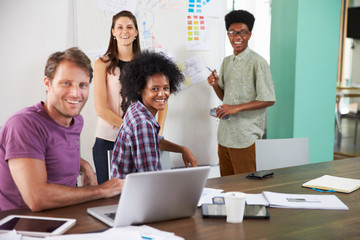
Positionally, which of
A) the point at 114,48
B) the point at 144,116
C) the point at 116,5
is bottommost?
the point at 144,116

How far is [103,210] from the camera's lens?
5.11 ft

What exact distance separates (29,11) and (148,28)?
0.95 m

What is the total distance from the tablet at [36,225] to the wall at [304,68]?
2888mm

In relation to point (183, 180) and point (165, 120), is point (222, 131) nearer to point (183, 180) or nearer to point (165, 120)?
point (165, 120)

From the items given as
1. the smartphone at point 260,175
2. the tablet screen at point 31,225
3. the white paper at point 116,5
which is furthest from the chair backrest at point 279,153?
the white paper at point 116,5

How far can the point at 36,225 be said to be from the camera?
4.57ft

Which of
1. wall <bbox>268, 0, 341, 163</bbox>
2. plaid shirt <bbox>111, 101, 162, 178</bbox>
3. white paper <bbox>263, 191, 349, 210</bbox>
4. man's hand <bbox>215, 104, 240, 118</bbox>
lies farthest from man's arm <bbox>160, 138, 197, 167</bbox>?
wall <bbox>268, 0, 341, 163</bbox>

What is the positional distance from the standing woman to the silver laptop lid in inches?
64.5

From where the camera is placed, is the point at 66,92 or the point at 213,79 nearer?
the point at 66,92

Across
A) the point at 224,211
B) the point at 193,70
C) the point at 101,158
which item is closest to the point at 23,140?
the point at 224,211

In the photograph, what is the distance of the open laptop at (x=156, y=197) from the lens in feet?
4.48

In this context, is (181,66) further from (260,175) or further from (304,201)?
(304,201)

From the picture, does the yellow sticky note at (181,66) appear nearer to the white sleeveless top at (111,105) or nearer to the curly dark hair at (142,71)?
the white sleeveless top at (111,105)

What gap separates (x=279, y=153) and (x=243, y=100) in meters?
0.74
